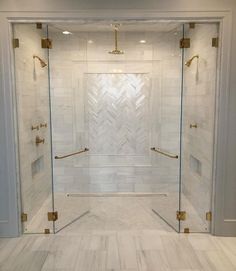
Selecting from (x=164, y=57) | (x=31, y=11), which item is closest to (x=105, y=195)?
(x=164, y=57)

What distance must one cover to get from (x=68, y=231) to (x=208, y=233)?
5.26 ft

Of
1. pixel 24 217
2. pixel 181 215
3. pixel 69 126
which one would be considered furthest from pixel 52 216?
pixel 181 215

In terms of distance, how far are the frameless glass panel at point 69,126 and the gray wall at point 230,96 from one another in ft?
2.51

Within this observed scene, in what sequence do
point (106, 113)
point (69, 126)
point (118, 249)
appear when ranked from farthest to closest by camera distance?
point (106, 113) < point (69, 126) < point (118, 249)

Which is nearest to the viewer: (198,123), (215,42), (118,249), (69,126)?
(118,249)

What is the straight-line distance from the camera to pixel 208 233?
3.13 m

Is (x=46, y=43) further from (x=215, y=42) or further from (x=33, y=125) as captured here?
Result: (x=215, y=42)

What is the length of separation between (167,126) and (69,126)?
58.1 inches

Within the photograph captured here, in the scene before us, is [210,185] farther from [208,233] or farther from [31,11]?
[31,11]

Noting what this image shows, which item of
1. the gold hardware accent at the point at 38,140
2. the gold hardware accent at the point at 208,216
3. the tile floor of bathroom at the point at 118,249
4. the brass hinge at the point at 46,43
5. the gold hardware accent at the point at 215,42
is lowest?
the tile floor of bathroom at the point at 118,249

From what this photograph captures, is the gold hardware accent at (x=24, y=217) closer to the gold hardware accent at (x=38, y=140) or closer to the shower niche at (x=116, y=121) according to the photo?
the shower niche at (x=116, y=121)

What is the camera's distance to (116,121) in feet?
15.1

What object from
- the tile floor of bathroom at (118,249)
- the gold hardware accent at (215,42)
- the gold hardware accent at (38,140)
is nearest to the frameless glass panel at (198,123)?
the gold hardware accent at (215,42)

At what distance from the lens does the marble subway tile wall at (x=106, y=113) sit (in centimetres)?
398
